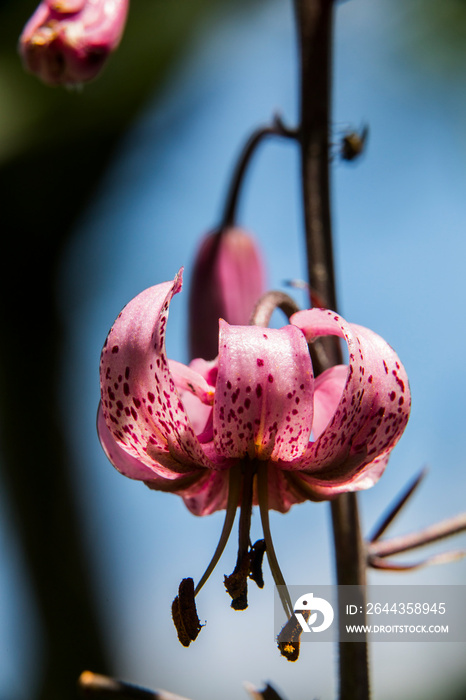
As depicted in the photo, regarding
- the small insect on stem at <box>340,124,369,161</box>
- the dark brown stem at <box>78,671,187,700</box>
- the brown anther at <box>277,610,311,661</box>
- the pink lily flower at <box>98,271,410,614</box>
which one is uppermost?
the small insect on stem at <box>340,124,369,161</box>

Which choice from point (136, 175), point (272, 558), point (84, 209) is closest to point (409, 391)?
point (272, 558)

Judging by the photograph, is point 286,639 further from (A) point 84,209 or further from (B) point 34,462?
(A) point 84,209

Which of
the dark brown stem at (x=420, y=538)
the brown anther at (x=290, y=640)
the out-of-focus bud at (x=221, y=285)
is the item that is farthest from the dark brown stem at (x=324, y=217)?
the out-of-focus bud at (x=221, y=285)

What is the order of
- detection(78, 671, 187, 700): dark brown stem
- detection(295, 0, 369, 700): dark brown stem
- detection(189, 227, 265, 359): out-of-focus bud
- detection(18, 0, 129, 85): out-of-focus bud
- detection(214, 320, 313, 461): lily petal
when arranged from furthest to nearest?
detection(189, 227, 265, 359): out-of-focus bud, detection(18, 0, 129, 85): out-of-focus bud, detection(295, 0, 369, 700): dark brown stem, detection(78, 671, 187, 700): dark brown stem, detection(214, 320, 313, 461): lily petal

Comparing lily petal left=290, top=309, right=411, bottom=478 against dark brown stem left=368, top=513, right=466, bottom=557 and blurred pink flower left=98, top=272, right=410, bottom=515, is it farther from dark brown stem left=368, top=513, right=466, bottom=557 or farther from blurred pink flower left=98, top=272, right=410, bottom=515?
dark brown stem left=368, top=513, right=466, bottom=557

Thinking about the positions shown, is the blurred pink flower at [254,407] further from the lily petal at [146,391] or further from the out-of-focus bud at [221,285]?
the out-of-focus bud at [221,285]

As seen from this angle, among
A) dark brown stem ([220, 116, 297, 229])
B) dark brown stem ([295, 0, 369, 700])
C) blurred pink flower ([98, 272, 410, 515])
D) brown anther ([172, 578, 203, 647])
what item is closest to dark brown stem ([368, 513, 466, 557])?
dark brown stem ([295, 0, 369, 700])

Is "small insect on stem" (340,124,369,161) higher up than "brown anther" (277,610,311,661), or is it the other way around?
"small insect on stem" (340,124,369,161)

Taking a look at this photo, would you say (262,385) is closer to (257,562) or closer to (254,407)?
(254,407)
